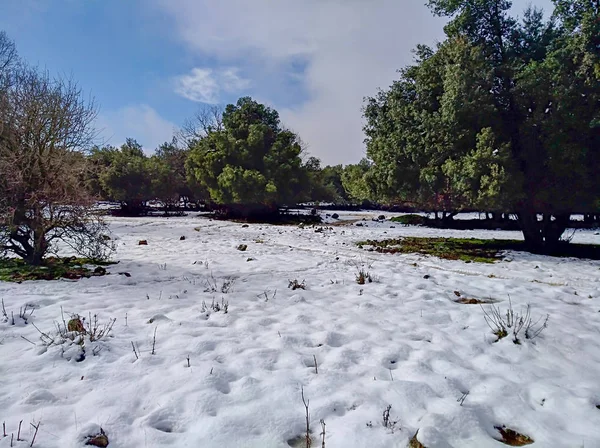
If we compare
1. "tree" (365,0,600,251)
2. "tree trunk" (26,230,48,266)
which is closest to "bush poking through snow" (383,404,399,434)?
"tree trunk" (26,230,48,266)

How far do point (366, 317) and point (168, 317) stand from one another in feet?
8.86

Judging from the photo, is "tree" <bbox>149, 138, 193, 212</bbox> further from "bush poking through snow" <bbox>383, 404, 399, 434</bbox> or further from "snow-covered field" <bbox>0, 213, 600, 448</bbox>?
"bush poking through snow" <bbox>383, 404, 399, 434</bbox>

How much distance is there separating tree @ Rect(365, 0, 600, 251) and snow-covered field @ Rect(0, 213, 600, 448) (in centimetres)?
585

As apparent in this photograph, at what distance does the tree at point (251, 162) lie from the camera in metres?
25.9

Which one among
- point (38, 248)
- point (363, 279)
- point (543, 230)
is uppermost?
point (543, 230)

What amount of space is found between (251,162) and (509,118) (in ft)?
62.4

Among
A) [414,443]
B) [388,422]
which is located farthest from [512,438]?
[388,422]

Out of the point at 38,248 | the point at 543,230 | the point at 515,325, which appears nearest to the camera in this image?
the point at 515,325

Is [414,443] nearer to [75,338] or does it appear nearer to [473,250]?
[75,338]

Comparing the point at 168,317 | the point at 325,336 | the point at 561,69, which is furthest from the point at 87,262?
the point at 561,69

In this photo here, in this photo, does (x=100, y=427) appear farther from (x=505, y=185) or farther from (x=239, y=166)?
(x=239, y=166)

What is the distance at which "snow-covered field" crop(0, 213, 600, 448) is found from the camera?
8.30 ft

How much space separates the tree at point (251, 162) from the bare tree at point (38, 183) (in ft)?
56.0

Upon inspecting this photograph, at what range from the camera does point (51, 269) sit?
7672 millimetres
